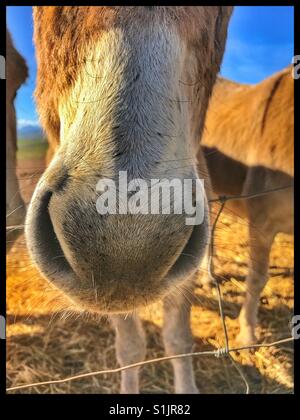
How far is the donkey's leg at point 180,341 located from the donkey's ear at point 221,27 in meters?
1.44

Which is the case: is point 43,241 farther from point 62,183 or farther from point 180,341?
point 180,341

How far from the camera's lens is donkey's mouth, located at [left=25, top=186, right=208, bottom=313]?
1.21 metres

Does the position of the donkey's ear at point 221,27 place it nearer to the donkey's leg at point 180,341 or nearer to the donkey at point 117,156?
the donkey at point 117,156

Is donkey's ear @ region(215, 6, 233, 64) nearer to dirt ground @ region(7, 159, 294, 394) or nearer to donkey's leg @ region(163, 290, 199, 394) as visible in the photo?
dirt ground @ region(7, 159, 294, 394)

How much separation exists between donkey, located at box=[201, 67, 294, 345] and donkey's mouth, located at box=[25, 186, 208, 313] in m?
1.80

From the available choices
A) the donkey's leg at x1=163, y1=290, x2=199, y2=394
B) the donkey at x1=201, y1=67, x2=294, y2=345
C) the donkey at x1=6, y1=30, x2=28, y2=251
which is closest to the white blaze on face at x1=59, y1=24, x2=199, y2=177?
the donkey at x1=6, y1=30, x2=28, y2=251

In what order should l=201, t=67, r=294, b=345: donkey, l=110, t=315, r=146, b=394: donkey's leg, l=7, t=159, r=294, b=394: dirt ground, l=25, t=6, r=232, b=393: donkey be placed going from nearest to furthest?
l=25, t=6, r=232, b=393: donkey
l=110, t=315, r=146, b=394: donkey's leg
l=7, t=159, r=294, b=394: dirt ground
l=201, t=67, r=294, b=345: donkey

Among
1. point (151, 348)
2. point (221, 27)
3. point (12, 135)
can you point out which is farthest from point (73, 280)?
point (151, 348)

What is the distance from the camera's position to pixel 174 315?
109 inches

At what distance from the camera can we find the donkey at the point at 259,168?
129 inches

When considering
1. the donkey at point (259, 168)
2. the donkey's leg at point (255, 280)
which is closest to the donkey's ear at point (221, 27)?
the donkey at point (259, 168)

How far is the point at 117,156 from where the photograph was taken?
3.87ft

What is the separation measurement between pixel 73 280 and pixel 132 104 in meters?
0.51
